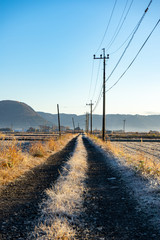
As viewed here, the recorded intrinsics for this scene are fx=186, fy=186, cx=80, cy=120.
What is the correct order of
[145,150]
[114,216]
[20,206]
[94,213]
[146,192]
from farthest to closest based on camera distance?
[145,150] < [146,192] < [20,206] < [94,213] < [114,216]

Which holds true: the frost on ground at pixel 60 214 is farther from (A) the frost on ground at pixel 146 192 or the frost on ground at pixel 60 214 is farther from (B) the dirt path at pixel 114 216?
(A) the frost on ground at pixel 146 192

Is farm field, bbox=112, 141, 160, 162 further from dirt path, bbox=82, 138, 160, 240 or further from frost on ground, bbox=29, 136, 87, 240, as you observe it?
frost on ground, bbox=29, 136, 87, 240

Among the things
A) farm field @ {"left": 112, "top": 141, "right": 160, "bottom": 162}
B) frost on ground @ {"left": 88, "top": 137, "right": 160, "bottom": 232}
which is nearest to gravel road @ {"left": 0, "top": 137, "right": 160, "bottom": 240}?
frost on ground @ {"left": 88, "top": 137, "right": 160, "bottom": 232}

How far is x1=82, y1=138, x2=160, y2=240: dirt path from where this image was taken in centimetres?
301

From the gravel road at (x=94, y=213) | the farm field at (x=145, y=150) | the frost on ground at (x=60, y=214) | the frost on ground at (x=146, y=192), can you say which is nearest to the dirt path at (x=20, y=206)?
the gravel road at (x=94, y=213)

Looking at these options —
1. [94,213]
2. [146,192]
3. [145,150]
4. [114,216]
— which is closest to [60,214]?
[94,213]

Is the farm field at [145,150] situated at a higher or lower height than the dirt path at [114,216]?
lower

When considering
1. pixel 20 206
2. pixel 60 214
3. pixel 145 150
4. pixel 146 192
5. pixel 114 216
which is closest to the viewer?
pixel 60 214

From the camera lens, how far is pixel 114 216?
12.1 ft

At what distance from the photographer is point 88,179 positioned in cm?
679

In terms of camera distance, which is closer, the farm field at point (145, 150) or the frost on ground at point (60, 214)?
the frost on ground at point (60, 214)

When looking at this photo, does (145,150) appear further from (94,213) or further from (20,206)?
(20,206)

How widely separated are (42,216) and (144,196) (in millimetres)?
2607

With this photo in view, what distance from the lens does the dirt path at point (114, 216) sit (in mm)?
3006
